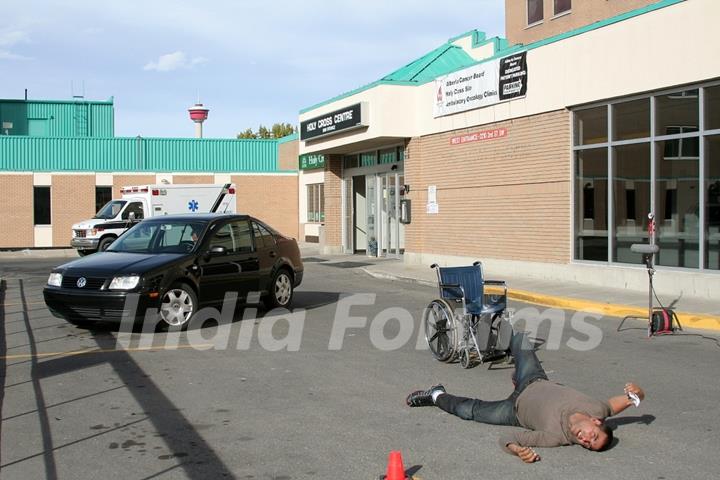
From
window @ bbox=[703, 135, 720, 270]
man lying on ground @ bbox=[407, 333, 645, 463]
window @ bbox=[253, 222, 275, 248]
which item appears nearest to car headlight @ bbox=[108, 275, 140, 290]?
window @ bbox=[253, 222, 275, 248]

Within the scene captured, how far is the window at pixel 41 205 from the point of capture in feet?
114

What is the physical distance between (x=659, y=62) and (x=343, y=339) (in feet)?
26.2

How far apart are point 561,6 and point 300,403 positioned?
18.7 meters

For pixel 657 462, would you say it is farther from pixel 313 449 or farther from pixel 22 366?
pixel 22 366

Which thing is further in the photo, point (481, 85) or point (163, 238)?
point (481, 85)

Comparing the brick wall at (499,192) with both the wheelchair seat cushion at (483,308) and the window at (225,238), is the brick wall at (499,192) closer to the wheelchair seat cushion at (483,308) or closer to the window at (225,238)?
the window at (225,238)

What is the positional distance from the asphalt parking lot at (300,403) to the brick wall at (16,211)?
2512cm

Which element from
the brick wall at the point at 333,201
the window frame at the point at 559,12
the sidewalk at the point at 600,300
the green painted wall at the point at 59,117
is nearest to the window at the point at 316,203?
the brick wall at the point at 333,201

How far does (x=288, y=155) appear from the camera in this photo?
38.0 metres

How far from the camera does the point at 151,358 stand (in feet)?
28.8

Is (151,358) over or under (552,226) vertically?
under

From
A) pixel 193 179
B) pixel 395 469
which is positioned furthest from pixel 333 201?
pixel 395 469

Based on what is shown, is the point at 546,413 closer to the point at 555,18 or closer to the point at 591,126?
the point at 591,126

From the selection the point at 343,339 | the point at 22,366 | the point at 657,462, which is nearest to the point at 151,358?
the point at 22,366
